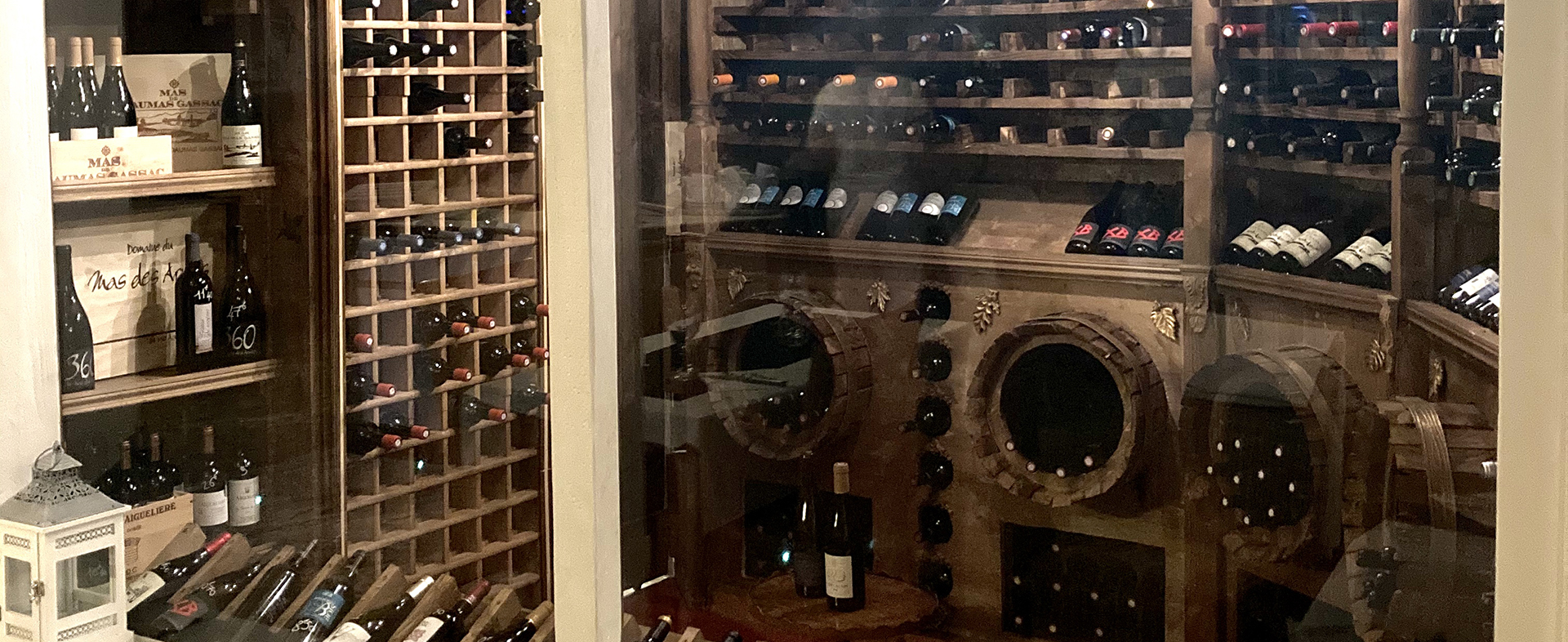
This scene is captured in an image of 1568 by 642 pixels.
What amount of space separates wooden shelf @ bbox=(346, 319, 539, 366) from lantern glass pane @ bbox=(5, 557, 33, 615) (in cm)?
56

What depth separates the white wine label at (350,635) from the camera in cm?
189

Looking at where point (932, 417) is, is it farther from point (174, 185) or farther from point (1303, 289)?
point (174, 185)

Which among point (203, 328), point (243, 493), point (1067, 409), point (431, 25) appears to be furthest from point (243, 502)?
point (1067, 409)

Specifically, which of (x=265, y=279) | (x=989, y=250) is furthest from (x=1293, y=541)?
(x=265, y=279)

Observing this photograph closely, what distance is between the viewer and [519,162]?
201 cm

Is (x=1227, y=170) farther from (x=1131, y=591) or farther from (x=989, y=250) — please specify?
(x=1131, y=591)

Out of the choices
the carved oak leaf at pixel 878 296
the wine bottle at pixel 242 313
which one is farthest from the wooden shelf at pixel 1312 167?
the wine bottle at pixel 242 313

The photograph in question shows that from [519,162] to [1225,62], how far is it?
994 mm

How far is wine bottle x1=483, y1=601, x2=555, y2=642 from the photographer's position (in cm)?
189

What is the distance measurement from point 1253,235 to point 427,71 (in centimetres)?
121

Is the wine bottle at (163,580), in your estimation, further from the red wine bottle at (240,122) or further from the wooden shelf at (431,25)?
the wooden shelf at (431,25)

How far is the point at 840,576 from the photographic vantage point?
75.8 inches

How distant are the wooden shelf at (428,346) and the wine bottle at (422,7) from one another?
0.48 metres

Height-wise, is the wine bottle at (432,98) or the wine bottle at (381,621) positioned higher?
the wine bottle at (432,98)
